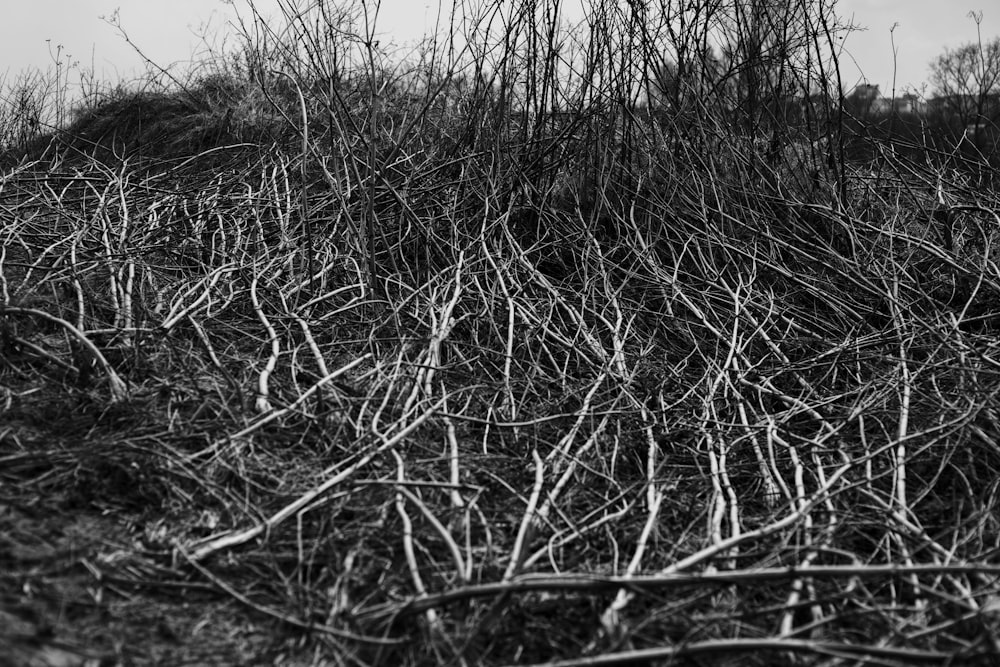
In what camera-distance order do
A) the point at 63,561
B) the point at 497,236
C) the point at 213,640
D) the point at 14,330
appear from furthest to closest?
the point at 497,236
the point at 14,330
the point at 63,561
the point at 213,640

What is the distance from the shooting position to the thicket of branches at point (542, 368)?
2057 millimetres

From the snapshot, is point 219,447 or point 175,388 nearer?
point 219,447

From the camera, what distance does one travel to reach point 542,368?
11.2 ft

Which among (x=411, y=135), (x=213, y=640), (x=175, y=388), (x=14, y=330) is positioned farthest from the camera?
(x=411, y=135)

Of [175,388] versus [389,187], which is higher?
[389,187]

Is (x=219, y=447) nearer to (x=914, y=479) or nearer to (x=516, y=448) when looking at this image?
(x=516, y=448)

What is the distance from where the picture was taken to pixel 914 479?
2.85 meters

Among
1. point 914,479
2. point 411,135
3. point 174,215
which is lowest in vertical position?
point 914,479

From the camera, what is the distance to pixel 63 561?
2.09 meters

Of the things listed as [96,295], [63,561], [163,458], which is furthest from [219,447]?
[96,295]

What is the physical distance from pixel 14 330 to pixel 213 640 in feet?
5.53

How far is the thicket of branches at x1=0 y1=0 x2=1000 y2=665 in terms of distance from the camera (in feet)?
6.75

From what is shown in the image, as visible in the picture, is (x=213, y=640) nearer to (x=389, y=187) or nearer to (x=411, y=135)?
(x=389, y=187)

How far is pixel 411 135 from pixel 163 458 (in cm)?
295
